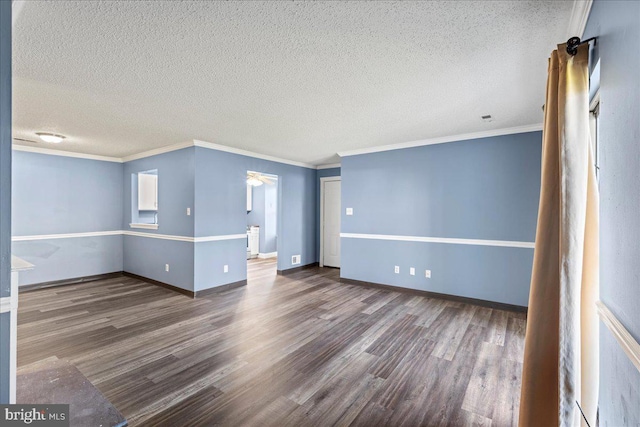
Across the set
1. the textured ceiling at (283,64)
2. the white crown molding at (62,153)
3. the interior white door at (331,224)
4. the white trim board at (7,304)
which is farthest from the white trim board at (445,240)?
the white crown molding at (62,153)

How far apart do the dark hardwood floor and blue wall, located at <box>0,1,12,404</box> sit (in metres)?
1.00

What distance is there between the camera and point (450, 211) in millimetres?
4191

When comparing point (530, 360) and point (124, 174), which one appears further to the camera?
point (124, 174)

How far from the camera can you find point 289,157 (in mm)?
5723

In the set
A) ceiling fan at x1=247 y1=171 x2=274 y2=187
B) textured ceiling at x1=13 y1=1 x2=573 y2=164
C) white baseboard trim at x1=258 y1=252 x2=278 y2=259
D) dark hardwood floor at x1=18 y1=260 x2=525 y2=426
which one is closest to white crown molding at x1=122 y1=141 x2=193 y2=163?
textured ceiling at x1=13 y1=1 x2=573 y2=164

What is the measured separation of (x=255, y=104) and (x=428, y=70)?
5.32ft

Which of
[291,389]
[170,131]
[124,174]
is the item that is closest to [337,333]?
[291,389]

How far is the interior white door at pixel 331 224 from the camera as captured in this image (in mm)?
6547

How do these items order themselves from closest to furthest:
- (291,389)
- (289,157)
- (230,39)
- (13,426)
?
(13,426) → (230,39) → (291,389) → (289,157)

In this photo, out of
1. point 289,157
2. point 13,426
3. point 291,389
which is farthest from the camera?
point 289,157

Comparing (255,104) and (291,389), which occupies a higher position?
(255,104)

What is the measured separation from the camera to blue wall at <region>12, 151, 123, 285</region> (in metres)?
4.86

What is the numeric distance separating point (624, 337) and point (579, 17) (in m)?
1.60

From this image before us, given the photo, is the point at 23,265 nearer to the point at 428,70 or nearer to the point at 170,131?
the point at 428,70
